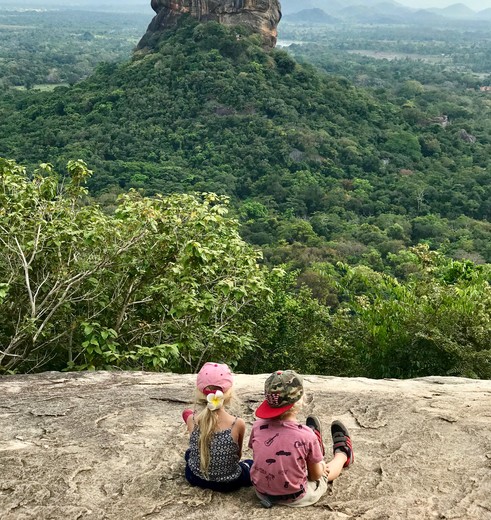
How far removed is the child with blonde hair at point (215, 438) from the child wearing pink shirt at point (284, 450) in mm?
176

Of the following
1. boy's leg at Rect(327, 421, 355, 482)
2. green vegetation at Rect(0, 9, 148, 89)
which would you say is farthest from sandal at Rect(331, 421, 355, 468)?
green vegetation at Rect(0, 9, 148, 89)

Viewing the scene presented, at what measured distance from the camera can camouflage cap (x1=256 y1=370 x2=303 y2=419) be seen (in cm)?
434

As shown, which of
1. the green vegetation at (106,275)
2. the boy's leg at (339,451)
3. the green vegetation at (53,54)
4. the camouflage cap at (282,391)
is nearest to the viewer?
the camouflage cap at (282,391)

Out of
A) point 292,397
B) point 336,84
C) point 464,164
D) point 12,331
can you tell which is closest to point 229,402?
point 292,397

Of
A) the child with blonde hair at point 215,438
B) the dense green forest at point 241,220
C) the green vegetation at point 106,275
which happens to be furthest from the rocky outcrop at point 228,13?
the child with blonde hair at point 215,438

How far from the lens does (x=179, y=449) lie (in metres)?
5.45

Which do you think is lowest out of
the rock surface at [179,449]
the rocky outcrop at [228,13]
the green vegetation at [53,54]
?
the green vegetation at [53,54]

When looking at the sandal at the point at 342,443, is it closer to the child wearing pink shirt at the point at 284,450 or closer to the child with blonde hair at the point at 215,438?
the child wearing pink shirt at the point at 284,450

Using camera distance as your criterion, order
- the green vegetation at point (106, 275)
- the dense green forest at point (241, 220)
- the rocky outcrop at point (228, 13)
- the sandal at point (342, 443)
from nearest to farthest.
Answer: the sandal at point (342, 443)
the green vegetation at point (106, 275)
the dense green forest at point (241, 220)
the rocky outcrop at point (228, 13)

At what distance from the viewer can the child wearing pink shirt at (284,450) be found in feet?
14.4

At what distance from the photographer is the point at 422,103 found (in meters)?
73.9

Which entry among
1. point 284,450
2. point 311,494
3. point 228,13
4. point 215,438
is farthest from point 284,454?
point 228,13

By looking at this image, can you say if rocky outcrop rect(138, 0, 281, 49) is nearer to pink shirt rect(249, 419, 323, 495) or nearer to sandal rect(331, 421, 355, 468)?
sandal rect(331, 421, 355, 468)

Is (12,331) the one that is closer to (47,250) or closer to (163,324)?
(47,250)
